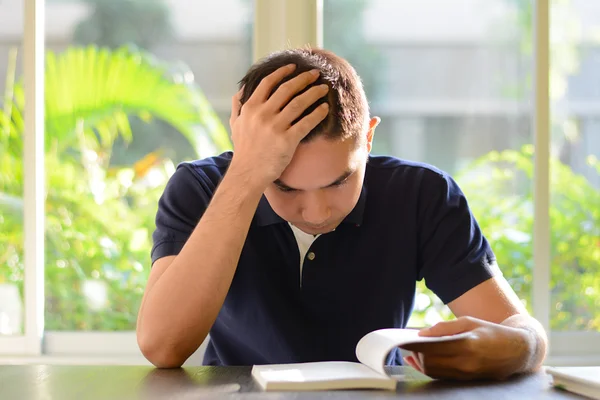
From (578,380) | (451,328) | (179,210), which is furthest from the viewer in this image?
(179,210)

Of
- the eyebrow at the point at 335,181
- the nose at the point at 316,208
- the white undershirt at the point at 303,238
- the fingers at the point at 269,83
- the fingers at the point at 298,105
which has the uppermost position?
the fingers at the point at 269,83

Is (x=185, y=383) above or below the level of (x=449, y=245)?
below

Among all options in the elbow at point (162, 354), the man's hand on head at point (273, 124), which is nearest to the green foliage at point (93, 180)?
the man's hand on head at point (273, 124)

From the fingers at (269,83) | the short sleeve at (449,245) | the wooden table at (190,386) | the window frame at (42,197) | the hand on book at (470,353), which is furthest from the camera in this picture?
the window frame at (42,197)

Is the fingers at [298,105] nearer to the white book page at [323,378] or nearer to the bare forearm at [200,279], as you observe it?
the bare forearm at [200,279]

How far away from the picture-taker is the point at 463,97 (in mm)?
2732

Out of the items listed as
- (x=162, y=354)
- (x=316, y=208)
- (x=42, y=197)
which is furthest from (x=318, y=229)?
(x=42, y=197)

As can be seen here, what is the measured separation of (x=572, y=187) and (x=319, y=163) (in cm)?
155

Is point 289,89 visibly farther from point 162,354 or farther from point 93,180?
point 93,180

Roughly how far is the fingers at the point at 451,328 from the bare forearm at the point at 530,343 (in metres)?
0.10

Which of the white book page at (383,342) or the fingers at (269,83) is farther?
the fingers at (269,83)

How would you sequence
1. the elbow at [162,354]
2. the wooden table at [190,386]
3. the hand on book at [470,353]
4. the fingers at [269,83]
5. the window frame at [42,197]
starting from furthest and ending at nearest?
the window frame at [42,197]
the fingers at [269,83]
the elbow at [162,354]
the hand on book at [470,353]
the wooden table at [190,386]

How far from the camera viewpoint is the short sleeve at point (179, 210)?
63.8 inches

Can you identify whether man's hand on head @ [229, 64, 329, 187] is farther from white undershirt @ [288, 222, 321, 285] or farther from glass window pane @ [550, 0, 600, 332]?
glass window pane @ [550, 0, 600, 332]
